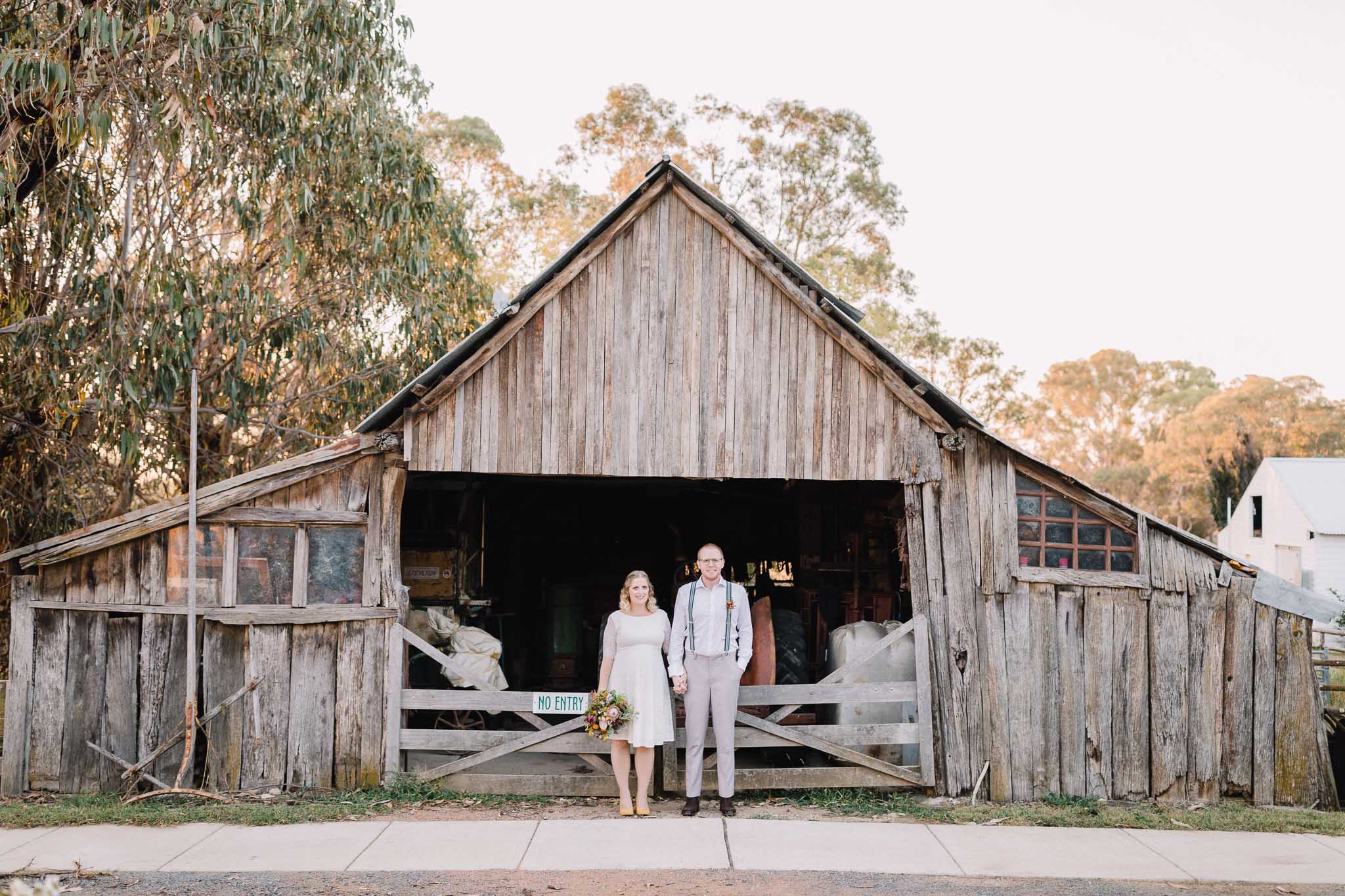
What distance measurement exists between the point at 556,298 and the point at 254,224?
20.5ft

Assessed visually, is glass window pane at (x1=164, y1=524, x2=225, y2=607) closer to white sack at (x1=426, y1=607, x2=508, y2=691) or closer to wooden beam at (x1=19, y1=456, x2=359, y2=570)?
wooden beam at (x1=19, y1=456, x2=359, y2=570)

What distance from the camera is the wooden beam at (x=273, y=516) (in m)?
8.95

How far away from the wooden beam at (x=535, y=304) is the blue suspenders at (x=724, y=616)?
7.96 ft

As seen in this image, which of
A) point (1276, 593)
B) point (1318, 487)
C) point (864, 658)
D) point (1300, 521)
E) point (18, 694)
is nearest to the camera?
point (18, 694)

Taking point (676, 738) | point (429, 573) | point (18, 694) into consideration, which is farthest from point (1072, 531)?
point (18, 694)

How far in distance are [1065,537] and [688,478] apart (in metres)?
3.10

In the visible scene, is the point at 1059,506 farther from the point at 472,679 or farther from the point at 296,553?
the point at 296,553

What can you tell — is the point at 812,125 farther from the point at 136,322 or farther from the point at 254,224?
the point at 136,322

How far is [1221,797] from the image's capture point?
29.7ft

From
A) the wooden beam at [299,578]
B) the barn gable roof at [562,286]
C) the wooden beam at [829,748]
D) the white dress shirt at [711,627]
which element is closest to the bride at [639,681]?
the white dress shirt at [711,627]

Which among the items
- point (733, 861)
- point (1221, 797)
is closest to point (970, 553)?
point (1221, 797)

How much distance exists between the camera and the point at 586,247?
902 cm

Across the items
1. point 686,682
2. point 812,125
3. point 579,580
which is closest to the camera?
point 686,682

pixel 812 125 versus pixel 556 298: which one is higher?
pixel 812 125
